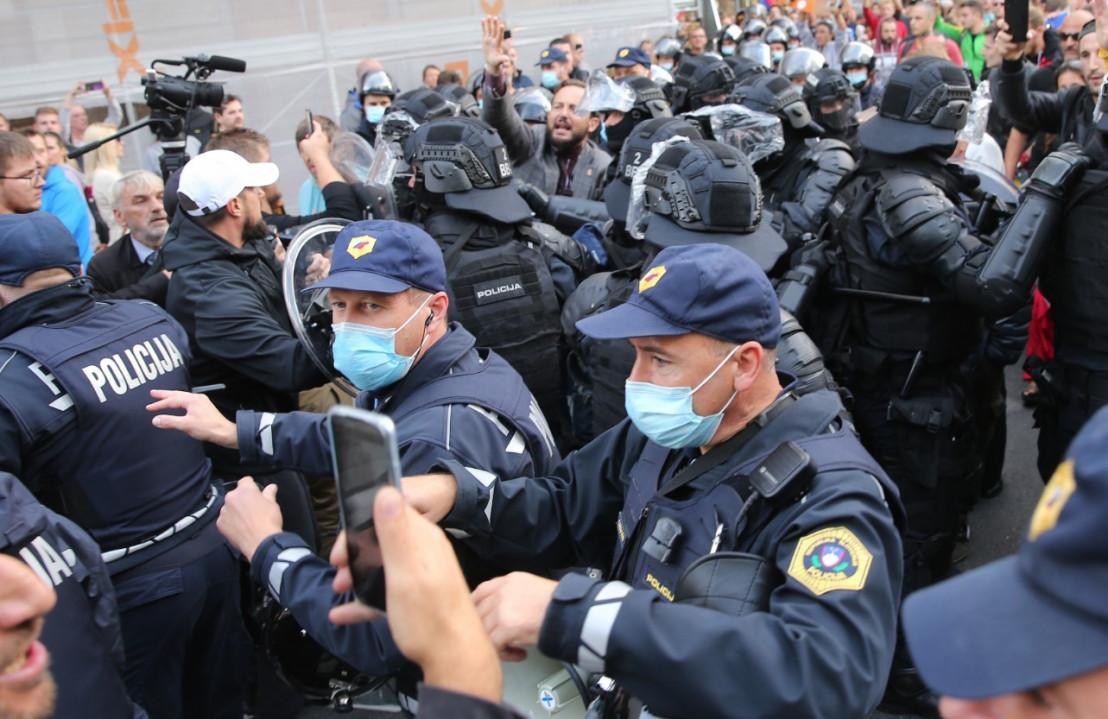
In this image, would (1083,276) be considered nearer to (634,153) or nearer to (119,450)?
(634,153)

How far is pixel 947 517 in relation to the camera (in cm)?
418

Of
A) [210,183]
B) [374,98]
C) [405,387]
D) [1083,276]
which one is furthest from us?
[374,98]

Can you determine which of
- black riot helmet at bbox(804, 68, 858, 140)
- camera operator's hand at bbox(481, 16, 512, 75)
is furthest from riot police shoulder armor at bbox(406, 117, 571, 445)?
black riot helmet at bbox(804, 68, 858, 140)

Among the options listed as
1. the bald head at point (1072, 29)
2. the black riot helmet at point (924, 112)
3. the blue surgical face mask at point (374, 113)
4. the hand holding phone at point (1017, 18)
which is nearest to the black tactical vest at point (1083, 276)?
→ the black riot helmet at point (924, 112)

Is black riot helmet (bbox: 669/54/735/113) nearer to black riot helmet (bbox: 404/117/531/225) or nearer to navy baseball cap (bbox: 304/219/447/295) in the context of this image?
black riot helmet (bbox: 404/117/531/225)

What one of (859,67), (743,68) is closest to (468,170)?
(743,68)

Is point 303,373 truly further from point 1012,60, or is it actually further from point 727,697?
point 1012,60

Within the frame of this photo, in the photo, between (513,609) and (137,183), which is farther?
(137,183)

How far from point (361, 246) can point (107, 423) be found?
3.34 feet

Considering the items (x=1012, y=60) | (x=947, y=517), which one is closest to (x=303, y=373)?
(x=947, y=517)

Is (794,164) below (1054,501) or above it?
below

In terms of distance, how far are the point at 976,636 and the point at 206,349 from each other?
3.28 meters

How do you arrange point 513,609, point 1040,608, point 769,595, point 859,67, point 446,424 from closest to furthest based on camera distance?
point 1040,608, point 513,609, point 769,595, point 446,424, point 859,67

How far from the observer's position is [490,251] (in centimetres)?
432
